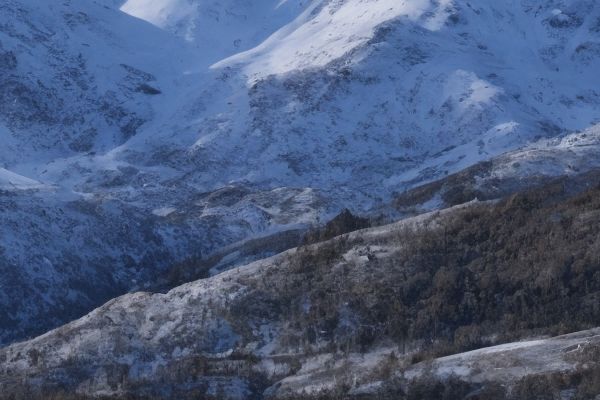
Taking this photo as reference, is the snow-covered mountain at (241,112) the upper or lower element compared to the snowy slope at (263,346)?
lower

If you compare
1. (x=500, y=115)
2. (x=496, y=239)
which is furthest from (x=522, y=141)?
(x=496, y=239)

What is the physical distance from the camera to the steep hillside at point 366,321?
145 feet

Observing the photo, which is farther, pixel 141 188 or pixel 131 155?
pixel 131 155

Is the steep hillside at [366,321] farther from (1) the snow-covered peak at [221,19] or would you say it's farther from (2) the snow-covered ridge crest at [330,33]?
(1) the snow-covered peak at [221,19]

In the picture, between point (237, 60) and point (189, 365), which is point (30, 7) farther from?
point (189, 365)

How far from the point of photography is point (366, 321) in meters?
51.2

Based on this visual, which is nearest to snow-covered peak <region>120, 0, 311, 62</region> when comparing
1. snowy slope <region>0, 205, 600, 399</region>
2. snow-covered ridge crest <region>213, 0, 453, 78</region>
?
snow-covered ridge crest <region>213, 0, 453, 78</region>

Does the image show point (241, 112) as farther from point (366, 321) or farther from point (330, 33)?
point (366, 321)

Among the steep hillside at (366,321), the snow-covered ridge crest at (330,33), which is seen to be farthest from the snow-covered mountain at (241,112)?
the steep hillside at (366,321)

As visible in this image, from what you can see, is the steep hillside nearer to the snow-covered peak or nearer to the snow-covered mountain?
the snow-covered mountain

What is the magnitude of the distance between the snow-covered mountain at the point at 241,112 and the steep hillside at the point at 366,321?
1070 inches

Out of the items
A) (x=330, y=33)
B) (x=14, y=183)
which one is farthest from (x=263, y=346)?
(x=330, y=33)

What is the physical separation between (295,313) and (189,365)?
20.9 feet

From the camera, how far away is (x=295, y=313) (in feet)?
174
